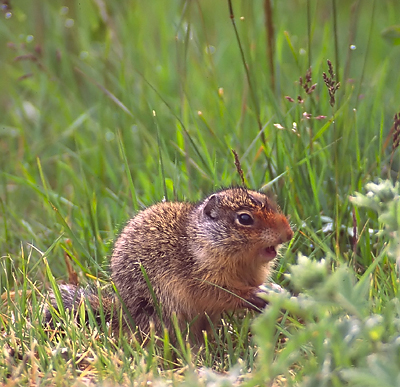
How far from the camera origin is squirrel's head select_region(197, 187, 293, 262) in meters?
3.10

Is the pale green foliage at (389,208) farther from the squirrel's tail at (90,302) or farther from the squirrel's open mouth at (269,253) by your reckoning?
the squirrel's tail at (90,302)

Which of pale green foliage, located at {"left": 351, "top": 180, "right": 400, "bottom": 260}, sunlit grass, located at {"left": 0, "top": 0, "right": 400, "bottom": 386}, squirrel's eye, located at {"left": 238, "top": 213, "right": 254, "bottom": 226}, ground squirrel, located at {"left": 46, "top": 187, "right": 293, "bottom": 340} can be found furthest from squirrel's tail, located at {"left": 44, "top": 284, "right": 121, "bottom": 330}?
pale green foliage, located at {"left": 351, "top": 180, "right": 400, "bottom": 260}

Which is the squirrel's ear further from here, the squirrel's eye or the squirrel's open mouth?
the squirrel's open mouth

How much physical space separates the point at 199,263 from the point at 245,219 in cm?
37

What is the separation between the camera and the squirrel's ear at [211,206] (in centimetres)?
332

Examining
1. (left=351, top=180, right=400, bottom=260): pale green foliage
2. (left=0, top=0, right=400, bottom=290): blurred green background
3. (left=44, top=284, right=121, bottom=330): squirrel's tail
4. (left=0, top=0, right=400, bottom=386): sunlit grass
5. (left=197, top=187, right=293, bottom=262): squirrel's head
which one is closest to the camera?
(left=351, top=180, right=400, bottom=260): pale green foliage

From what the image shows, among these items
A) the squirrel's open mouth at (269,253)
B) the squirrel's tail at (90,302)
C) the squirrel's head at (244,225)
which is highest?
the squirrel's head at (244,225)

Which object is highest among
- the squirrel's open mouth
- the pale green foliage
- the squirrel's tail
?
the pale green foliage

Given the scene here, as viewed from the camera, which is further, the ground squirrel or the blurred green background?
the blurred green background

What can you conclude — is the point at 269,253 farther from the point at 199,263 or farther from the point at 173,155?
the point at 173,155

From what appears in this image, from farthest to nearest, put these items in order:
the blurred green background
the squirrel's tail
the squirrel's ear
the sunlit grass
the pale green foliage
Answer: the blurred green background
the squirrel's ear
the squirrel's tail
the sunlit grass
the pale green foliage

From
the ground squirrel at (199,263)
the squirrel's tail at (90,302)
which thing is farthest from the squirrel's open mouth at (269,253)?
the squirrel's tail at (90,302)

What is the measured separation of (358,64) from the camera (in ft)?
21.7

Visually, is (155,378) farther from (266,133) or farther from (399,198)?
(266,133)
